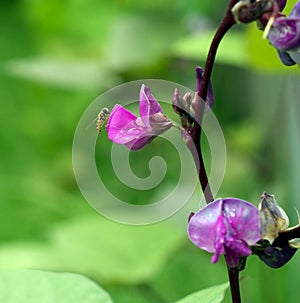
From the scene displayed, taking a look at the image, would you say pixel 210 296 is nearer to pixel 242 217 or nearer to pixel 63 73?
pixel 242 217

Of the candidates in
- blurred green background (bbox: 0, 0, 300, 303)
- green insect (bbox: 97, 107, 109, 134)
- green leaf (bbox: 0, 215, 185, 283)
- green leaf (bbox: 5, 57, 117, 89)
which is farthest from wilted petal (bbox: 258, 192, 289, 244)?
green leaf (bbox: 5, 57, 117, 89)

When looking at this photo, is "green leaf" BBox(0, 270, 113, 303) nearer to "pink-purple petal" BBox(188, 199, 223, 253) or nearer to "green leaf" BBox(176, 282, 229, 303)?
"green leaf" BBox(176, 282, 229, 303)

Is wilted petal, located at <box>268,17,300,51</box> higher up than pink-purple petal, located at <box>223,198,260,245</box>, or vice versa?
wilted petal, located at <box>268,17,300,51</box>

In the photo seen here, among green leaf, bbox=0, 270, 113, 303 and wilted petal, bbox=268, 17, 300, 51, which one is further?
green leaf, bbox=0, 270, 113, 303

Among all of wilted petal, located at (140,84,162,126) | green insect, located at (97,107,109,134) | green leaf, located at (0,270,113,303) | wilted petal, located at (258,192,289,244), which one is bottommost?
green leaf, located at (0,270,113,303)

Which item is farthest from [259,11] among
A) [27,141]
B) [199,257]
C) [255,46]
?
[27,141]

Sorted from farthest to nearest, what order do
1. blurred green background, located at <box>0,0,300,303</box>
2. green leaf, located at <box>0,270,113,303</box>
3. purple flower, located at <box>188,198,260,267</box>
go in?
blurred green background, located at <box>0,0,300,303</box> → green leaf, located at <box>0,270,113,303</box> → purple flower, located at <box>188,198,260,267</box>

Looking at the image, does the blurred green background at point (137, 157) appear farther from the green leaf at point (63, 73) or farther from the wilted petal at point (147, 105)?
the wilted petal at point (147, 105)
